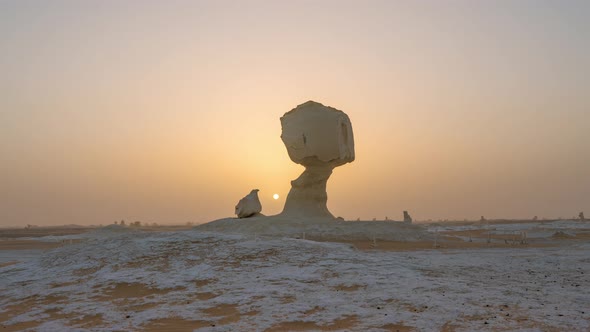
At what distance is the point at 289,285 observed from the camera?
1262 cm

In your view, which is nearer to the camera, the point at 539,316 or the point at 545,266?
the point at 539,316

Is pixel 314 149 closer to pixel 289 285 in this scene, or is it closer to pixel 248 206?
pixel 248 206

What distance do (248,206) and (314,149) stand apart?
664cm

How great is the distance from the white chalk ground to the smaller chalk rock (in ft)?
59.1

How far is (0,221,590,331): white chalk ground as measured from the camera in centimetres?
998

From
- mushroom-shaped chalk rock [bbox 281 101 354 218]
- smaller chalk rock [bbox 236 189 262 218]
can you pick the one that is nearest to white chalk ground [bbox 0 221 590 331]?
smaller chalk rock [bbox 236 189 262 218]

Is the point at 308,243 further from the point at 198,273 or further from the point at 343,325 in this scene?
the point at 343,325

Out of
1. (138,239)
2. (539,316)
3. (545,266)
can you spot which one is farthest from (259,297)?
(545,266)

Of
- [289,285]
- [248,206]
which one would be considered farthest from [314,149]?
[289,285]

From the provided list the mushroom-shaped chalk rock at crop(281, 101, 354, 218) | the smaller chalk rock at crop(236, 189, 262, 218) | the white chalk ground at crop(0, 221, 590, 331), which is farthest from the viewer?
the mushroom-shaped chalk rock at crop(281, 101, 354, 218)

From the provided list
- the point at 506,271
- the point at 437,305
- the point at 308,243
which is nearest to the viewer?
the point at 437,305

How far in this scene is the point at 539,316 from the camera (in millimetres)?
9797

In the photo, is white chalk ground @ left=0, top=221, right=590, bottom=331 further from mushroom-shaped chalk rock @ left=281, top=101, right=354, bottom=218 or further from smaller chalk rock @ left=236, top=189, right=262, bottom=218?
mushroom-shaped chalk rock @ left=281, top=101, right=354, bottom=218

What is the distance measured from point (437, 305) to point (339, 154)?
27665mm
